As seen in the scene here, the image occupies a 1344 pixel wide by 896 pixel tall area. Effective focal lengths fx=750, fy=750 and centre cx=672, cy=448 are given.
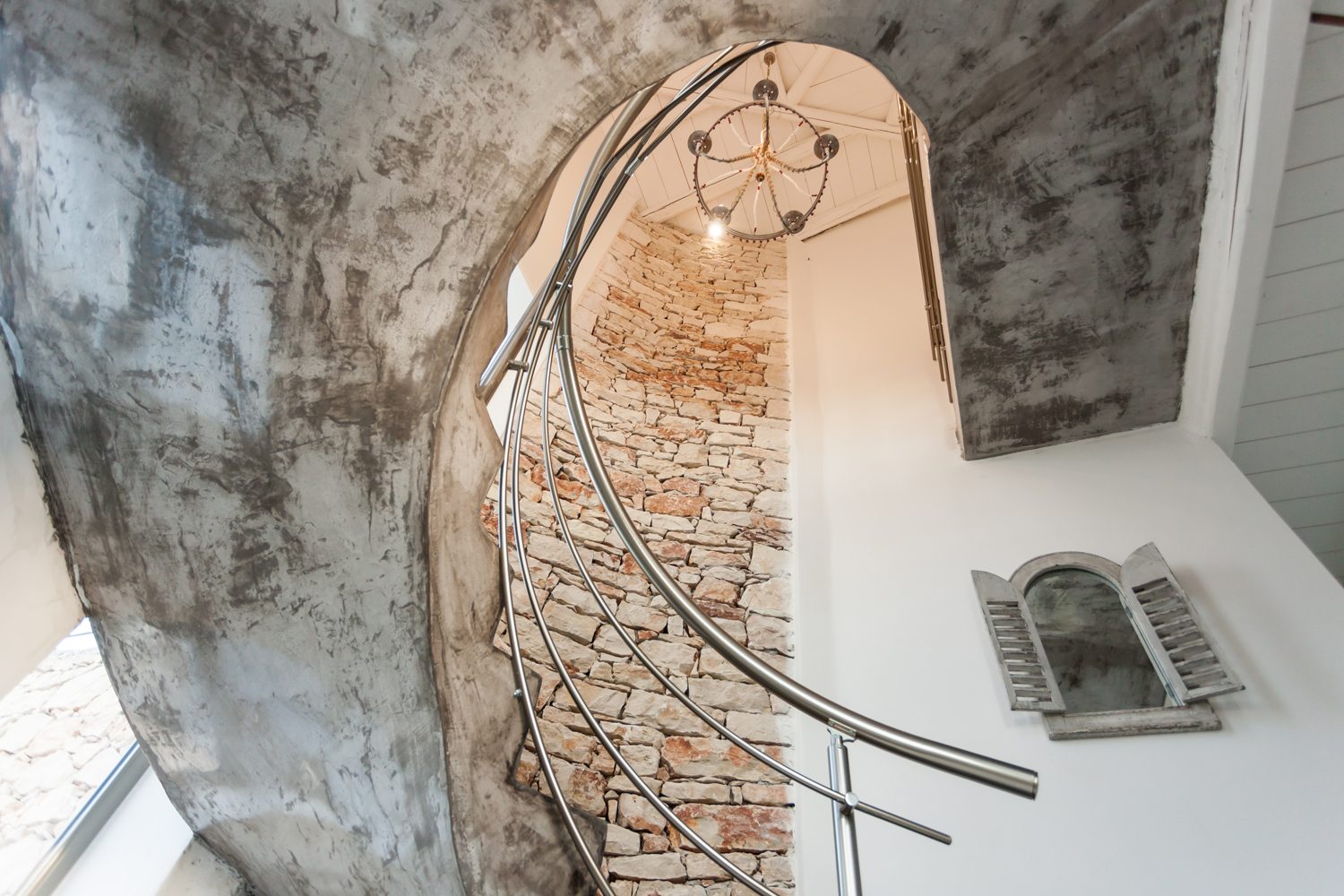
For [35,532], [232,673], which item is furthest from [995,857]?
[35,532]

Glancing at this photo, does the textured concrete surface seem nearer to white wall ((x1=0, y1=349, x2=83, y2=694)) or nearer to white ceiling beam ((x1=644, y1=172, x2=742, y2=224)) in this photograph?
white wall ((x1=0, y1=349, x2=83, y2=694))

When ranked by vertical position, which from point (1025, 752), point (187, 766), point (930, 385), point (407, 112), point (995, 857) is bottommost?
point (187, 766)

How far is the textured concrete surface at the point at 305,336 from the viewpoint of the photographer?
121cm

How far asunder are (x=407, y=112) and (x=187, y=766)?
4.59 ft

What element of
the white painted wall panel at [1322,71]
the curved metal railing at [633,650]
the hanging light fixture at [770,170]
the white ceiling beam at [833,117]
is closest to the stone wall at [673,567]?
the curved metal railing at [633,650]

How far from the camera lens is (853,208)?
5750mm

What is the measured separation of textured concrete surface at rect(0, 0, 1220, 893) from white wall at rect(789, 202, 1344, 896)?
1130 mm

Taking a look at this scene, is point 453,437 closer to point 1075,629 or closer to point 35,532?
point 35,532

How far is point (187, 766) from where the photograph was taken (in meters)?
1.57

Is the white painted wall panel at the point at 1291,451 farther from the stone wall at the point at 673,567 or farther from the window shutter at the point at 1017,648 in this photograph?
the stone wall at the point at 673,567

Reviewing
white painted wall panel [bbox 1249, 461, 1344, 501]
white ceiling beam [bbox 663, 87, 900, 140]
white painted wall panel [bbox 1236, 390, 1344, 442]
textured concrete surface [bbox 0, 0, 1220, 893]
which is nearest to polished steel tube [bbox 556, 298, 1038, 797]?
textured concrete surface [bbox 0, 0, 1220, 893]

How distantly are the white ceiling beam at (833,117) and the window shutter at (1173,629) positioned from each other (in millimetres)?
4176

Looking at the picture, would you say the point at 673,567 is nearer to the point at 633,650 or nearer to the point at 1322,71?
the point at 633,650

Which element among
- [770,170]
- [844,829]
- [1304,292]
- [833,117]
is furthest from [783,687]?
[833,117]
